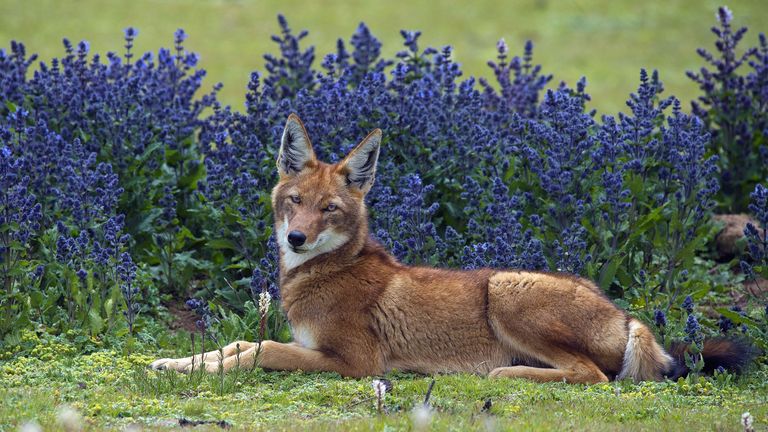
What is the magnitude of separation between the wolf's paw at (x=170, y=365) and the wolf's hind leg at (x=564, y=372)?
2.21 m

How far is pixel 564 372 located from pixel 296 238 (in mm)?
2134

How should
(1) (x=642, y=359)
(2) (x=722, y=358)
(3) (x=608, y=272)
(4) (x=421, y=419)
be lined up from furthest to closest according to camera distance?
(3) (x=608, y=272)
(2) (x=722, y=358)
(1) (x=642, y=359)
(4) (x=421, y=419)

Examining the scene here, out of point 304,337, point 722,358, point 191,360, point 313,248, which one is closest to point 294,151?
point 313,248

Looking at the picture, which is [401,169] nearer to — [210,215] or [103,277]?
[210,215]

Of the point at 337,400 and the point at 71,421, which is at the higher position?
the point at 71,421

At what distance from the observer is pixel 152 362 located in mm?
8305

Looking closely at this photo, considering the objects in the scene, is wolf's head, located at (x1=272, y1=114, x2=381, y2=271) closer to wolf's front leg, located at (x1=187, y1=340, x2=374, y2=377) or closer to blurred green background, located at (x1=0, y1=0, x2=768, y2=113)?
wolf's front leg, located at (x1=187, y1=340, x2=374, y2=377)

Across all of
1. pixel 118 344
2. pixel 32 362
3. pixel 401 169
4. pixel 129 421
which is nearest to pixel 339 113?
pixel 401 169

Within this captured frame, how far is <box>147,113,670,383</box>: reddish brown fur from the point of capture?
8.00 meters

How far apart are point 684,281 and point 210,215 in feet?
13.9

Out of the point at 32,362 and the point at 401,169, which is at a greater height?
the point at 401,169

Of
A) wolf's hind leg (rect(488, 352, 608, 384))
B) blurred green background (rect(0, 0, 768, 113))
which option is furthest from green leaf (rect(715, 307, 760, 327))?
blurred green background (rect(0, 0, 768, 113))

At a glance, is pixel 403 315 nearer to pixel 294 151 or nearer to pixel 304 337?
pixel 304 337

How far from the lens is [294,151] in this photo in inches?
340
